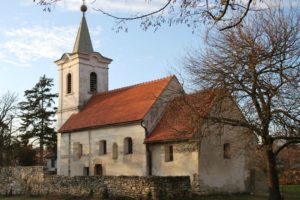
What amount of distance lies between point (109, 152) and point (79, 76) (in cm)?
943

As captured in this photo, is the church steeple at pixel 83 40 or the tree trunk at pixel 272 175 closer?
the tree trunk at pixel 272 175

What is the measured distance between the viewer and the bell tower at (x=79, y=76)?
3662 cm

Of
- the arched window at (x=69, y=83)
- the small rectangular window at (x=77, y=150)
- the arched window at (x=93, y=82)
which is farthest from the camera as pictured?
the arched window at (x=69, y=83)

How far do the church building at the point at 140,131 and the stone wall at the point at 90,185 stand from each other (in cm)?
274

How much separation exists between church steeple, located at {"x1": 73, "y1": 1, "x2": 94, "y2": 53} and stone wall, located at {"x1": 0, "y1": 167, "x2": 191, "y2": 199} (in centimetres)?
1300

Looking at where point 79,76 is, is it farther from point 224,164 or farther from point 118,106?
point 224,164

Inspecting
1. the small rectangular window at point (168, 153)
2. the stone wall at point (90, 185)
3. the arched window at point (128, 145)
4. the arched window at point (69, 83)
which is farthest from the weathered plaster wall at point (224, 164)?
the arched window at point (69, 83)

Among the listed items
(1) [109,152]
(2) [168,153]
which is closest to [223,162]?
(2) [168,153]

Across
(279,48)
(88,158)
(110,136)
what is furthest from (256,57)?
(88,158)

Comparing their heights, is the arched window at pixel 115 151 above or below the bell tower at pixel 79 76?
below

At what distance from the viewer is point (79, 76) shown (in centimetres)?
3656

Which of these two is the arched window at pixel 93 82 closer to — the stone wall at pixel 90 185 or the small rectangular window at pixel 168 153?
the stone wall at pixel 90 185

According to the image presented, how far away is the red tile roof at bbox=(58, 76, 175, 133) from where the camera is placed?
29.1 metres

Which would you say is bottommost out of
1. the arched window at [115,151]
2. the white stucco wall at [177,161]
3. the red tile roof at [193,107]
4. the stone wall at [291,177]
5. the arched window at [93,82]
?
the stone wall at [291,177]
